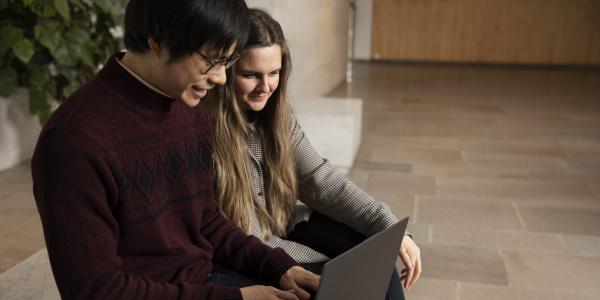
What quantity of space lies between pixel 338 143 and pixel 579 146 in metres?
1.95

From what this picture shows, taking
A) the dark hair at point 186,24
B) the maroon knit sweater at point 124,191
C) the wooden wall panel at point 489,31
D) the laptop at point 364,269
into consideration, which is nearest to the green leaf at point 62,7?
the maroon knit sweater at point 124,191

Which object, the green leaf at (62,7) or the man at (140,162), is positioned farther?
the green leaf at (62,7)

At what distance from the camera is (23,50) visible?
9.96 feet

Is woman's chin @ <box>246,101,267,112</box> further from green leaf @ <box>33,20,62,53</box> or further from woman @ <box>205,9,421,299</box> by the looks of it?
green leaf @ <box>33,20,62,53</box>

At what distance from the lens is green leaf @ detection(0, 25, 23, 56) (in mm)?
3031

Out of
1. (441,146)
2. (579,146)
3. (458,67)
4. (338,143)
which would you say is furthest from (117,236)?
(458,67)

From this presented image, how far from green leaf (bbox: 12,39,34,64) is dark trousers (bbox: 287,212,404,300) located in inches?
83.4

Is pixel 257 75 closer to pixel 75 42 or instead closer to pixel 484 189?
pixel 75 42

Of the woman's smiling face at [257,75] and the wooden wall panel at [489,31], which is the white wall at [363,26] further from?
the woman's smiling face at [257,75]

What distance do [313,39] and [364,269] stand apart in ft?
16.1

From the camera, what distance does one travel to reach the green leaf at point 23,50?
3.02 m

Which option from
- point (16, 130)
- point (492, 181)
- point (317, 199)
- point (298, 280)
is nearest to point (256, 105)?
point (317, 199)

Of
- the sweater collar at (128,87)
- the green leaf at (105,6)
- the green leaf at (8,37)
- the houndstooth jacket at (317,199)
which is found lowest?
the houndstooth jacket at (317,199)

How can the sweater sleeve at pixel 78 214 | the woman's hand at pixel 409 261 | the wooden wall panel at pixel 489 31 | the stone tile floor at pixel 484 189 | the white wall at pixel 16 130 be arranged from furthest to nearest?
1. the wooden wall panel at pixel 489 31
2. the white wall at pixel 16 130
3. the stone tile floor at pixel 484 189
4. the woman's hand at pixel 409 261
5. the sweater sleeve at pixel 78 214
